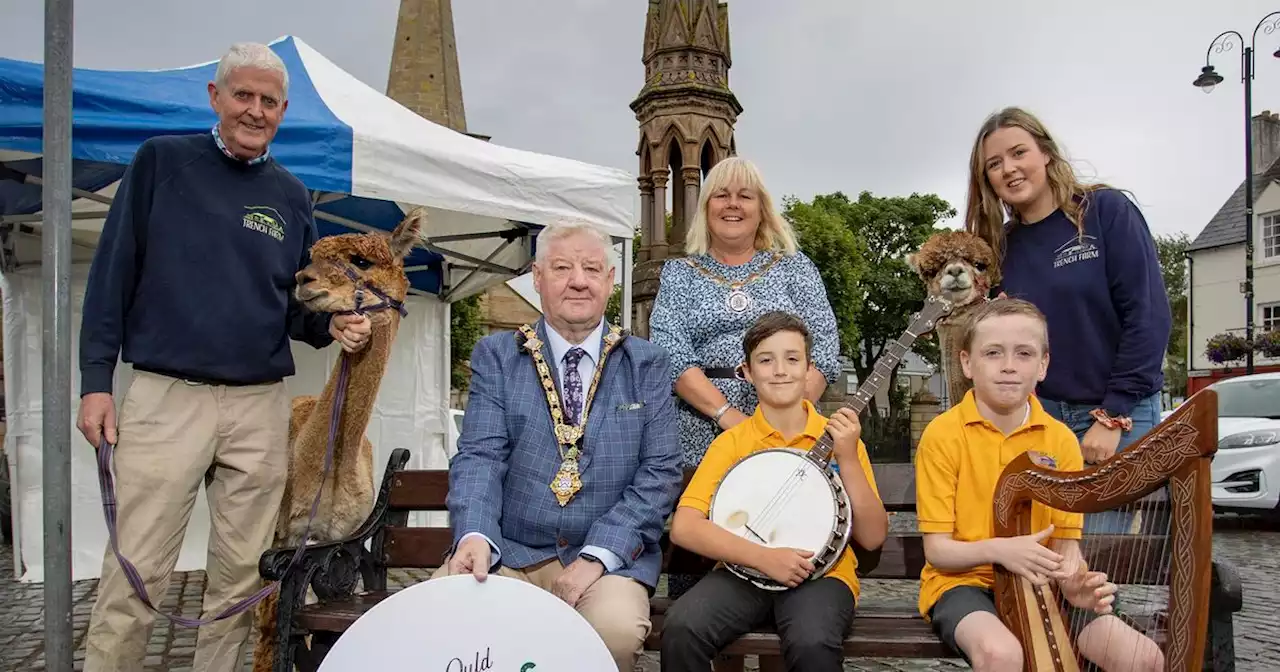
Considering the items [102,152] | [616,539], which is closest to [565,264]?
[616,539]

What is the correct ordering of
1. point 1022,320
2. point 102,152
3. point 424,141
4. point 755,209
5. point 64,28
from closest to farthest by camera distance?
point 1022,320
point 64,28
point 755,209
point 102,152
point 424,141

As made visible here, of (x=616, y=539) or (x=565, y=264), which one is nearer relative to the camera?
(x=616, y=539)

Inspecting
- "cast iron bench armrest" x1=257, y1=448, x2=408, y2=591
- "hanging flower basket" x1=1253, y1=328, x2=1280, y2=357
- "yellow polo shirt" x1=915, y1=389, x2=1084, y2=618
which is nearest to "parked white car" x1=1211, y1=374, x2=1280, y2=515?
"yellow polo shirt" x1=915, y1=389, x2=1084, y2=618

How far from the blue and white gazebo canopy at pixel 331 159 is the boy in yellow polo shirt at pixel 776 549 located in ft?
10.1

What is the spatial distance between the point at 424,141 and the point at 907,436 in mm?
19930

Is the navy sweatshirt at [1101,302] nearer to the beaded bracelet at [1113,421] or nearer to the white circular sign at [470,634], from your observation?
the beaded bracelet at [1113,421]

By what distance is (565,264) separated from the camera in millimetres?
3084

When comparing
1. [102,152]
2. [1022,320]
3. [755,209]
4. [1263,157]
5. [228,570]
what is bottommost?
[228,570]

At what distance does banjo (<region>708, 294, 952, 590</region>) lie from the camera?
277cm

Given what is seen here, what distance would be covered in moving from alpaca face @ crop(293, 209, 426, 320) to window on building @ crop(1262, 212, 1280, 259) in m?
37.4

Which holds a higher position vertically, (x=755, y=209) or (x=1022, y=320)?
(x=755, y=209)

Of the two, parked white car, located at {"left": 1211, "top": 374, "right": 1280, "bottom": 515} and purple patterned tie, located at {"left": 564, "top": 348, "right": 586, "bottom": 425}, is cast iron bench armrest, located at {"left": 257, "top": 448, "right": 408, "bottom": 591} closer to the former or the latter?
purple patterned tie, located at {"left": 564, "top": 348, "right": 586, "bottom": 425}

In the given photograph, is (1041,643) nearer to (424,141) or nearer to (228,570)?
(228,570)

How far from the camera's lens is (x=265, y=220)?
10.7ft
